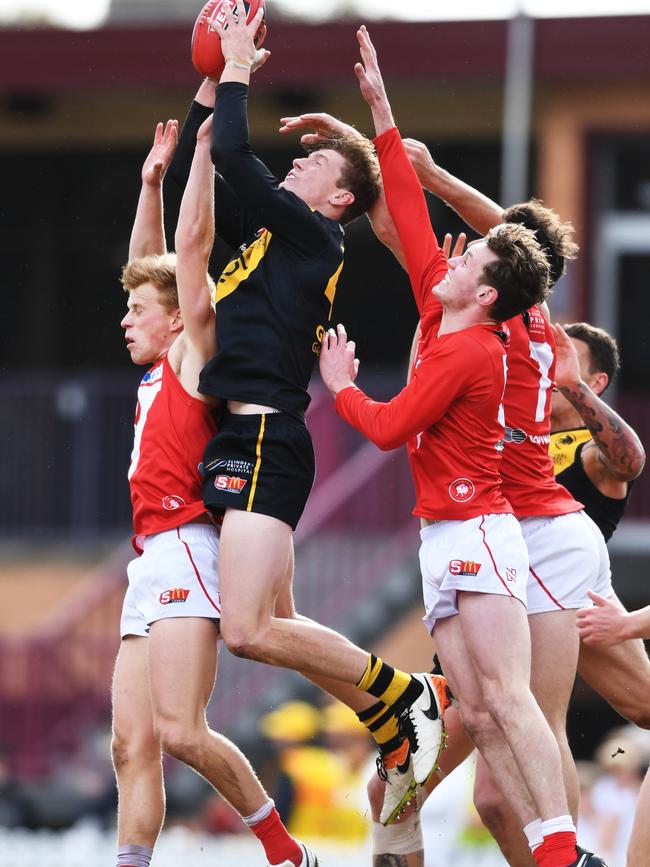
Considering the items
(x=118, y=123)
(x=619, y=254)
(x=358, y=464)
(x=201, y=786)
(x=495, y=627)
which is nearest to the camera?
(x=495, y=627)

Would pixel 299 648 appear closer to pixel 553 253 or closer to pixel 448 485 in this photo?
pixel 448 485

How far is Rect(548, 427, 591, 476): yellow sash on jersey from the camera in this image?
6.27 m

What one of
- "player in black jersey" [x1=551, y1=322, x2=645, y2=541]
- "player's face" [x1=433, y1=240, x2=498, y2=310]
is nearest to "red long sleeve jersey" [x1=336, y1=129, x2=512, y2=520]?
"player's face" [x1=433, y1=240, x2=498, y2=310]

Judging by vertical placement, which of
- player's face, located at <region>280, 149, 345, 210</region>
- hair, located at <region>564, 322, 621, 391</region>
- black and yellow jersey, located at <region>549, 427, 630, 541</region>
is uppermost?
player's face, located at <region>280, 149, 345, 210</region>

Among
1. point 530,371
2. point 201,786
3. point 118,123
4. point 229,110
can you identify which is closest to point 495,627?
point 530,371

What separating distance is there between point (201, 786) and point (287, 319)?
265 inches

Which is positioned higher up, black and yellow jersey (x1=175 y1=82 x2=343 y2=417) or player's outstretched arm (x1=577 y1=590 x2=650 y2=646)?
black and yellow jersey (x1=175 y1=82 x2=343 y2=417)

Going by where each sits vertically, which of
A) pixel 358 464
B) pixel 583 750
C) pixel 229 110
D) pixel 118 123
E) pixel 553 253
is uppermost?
pixel 118 123

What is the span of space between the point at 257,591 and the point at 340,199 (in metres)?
1.42

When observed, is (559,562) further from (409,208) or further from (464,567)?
(409,208)

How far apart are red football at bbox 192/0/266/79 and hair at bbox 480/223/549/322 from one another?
3.84ft

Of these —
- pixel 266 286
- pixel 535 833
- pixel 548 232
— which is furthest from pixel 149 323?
pixel 535 833

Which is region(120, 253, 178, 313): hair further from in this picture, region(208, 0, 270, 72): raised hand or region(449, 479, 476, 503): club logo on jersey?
region(449, 479, 476, 503): club logo on jersey

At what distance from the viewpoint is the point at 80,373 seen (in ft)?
55.4
